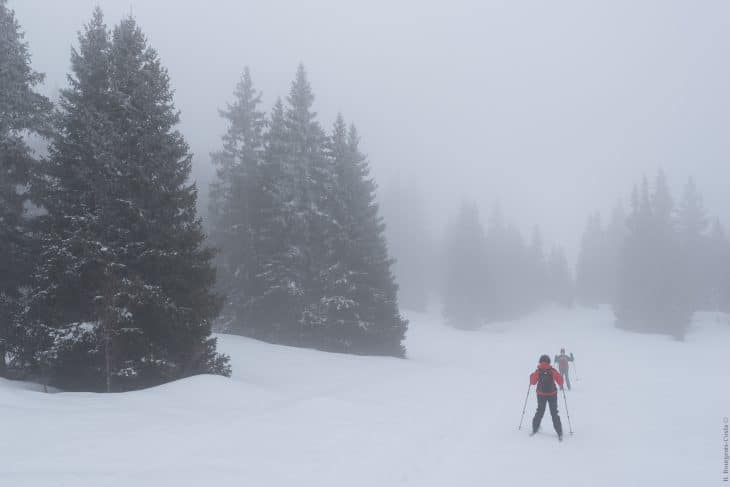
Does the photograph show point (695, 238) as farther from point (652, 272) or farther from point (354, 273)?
point (354, 273)

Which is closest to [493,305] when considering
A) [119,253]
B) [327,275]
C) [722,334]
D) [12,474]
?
[722,334]

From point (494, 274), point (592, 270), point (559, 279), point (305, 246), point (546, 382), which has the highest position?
point (592, 270)

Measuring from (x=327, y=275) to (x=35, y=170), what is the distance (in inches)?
628

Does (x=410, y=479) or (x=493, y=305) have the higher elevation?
(x=493, y=305)

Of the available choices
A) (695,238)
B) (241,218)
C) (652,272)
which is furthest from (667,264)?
(241,218)

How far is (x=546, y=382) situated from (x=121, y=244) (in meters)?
12.8

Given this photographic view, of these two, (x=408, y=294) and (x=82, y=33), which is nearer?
(x=82, y=33)

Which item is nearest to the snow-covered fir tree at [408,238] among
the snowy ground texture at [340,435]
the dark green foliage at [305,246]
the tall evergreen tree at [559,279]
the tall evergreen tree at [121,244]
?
the tall evergreen tree at [559,279]

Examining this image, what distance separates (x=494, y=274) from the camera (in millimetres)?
69375

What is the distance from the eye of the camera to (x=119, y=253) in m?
14.5

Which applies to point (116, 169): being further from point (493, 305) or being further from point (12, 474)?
point (493, 305)

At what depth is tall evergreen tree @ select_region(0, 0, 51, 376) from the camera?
1534cm

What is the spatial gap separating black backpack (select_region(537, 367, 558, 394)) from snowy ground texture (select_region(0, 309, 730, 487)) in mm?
1198

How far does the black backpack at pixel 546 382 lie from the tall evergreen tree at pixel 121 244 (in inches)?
388
